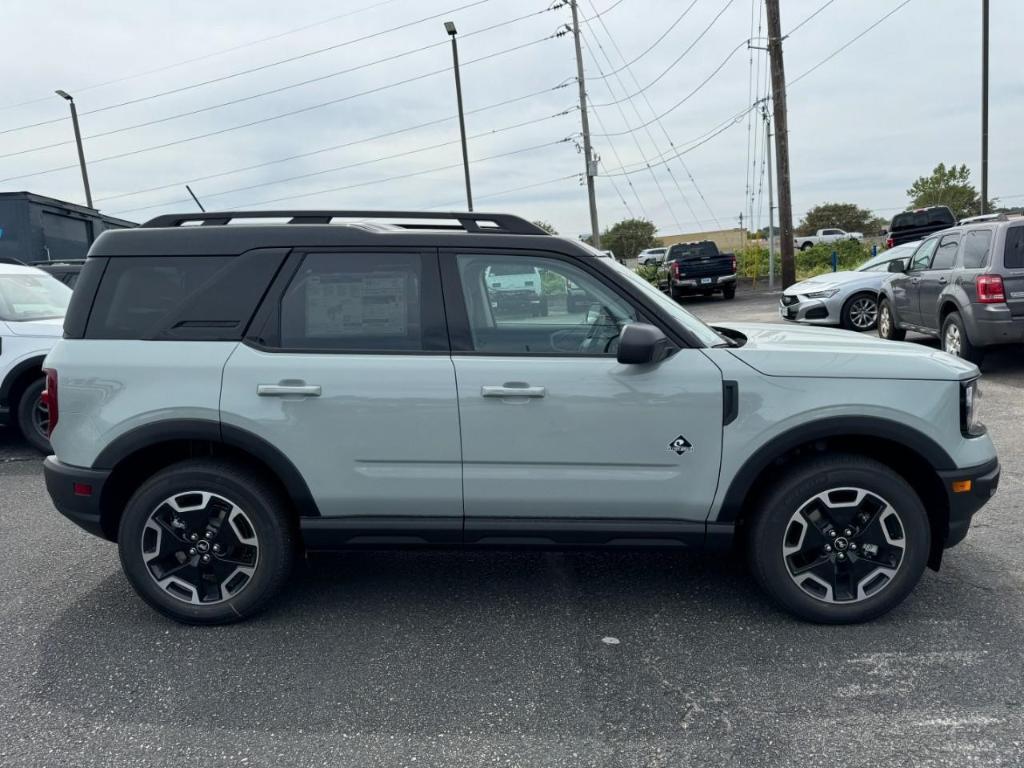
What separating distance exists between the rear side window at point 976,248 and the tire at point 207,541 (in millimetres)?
8477

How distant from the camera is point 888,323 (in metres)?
12.2

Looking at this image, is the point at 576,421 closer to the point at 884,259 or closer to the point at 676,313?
the point at 676,313

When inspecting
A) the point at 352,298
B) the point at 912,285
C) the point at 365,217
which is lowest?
the point at 912,285

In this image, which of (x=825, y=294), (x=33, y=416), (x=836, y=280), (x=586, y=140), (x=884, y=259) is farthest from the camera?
(x=586, y=140)

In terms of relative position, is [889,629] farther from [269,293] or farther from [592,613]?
[269,293]

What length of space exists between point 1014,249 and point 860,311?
485cm

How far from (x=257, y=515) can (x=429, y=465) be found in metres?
0.81

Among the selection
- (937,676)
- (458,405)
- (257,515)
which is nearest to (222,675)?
(257,515)

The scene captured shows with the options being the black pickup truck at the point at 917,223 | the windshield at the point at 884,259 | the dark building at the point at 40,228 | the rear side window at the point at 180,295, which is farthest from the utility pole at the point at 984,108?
the rear side window at the point at 180,295

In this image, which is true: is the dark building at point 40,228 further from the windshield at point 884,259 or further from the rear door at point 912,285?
the windshield at point 884,259

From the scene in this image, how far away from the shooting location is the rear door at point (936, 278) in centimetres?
987

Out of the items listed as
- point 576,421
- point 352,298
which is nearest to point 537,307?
point 576,421

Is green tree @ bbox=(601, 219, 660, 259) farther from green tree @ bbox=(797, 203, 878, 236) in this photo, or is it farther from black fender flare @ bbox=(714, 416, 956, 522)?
black fender flare @ bbox=(714, 416, 956, 522)

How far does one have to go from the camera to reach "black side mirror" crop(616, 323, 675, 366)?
133 inches
